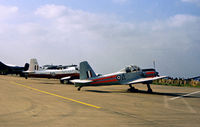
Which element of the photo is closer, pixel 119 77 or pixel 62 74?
pixel 119 77

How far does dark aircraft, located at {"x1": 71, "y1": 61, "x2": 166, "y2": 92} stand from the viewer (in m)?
18.4

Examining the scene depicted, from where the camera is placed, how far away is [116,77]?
1886 centimetres

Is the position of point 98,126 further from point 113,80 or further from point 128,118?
point 113,80

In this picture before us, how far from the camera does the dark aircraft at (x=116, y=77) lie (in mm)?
18375

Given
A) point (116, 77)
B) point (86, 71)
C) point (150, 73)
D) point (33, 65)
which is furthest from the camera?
point (33, 65)

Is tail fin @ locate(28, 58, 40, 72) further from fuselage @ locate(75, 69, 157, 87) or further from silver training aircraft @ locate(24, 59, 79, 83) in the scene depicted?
fuselage @ locate(75, 69, 157, 87)

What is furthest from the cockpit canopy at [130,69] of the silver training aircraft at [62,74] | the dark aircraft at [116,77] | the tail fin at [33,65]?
the tail fin at [33,65]

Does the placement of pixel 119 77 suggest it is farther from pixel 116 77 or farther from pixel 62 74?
Result: pixel 62 74

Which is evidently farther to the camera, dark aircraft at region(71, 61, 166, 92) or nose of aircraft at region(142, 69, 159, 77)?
nose of aircraft at region(142, 69, 159, 77)

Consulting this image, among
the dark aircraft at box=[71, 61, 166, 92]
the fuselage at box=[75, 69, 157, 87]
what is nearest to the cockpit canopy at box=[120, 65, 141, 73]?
the dark aircraft at box=[71, 61, 166, 92]

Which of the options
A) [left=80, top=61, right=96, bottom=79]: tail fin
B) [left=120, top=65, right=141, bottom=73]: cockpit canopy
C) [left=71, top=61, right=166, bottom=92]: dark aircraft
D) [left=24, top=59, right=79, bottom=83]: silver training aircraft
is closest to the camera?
[left=71, top=61, right=166, bottom=92]: dark aircraft

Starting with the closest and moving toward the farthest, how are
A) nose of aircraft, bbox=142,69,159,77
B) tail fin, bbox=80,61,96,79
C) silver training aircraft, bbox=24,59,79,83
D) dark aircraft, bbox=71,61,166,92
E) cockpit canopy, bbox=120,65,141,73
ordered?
dark aircraft, bbox=71,61,166,92, tail fin, bbox=80,61,96,79, cockpit canopy, bbox=120,65,141,73, nose of aircraft, bbox=142,69,159,77, silver training aircraft, bbox=24,59,79,83

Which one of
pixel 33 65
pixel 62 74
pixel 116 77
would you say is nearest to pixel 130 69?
pixel 116 77

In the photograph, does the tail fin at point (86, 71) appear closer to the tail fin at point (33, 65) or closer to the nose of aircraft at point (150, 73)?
the nose of aircraft at point (150, 73)
